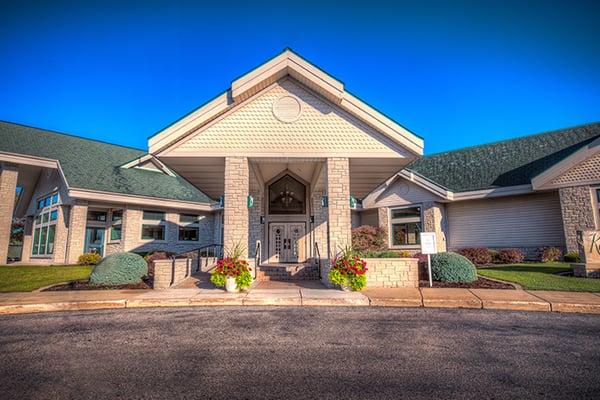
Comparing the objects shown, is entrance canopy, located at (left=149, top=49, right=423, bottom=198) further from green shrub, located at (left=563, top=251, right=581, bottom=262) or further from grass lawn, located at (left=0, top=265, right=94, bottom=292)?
green shrub, located at (left=563, top=251, right=581, bottom=262)

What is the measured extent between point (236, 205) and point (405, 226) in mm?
13010

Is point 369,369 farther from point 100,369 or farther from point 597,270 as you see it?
point 597,270

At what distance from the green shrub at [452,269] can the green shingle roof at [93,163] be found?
13.0 meters

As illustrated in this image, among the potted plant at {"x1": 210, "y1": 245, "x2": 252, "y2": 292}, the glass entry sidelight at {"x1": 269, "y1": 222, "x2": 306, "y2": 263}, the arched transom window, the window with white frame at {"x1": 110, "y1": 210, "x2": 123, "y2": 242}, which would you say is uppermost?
the arched transom window

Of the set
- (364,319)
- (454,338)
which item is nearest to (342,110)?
(364,319)

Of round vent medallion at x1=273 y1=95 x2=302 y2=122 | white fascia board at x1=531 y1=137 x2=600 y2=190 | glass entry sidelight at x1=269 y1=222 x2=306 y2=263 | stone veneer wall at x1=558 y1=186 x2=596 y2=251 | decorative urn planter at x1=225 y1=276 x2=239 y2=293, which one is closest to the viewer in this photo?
decorative urn planter at x1=225 y1=276 x2=239 y2=293

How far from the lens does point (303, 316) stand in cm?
601

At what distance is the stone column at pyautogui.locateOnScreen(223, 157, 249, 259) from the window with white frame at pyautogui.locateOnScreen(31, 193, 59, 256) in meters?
14.4

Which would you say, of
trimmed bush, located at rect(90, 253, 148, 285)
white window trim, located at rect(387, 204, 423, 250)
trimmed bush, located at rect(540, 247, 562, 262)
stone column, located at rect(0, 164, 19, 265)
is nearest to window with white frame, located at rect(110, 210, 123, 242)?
stone column, located at rect(0, 164, 19, 265)

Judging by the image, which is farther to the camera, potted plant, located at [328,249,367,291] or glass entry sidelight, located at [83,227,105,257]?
glass entry sidelight, located at [83,227,105,257]

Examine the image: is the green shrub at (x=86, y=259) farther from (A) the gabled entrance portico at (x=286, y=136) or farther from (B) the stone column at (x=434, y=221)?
(B) the stone column at (x=434, y=221)

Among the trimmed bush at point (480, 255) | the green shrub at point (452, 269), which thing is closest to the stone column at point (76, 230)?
the green shrub at point (452, 269)

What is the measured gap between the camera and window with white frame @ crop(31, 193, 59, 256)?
19.0 m

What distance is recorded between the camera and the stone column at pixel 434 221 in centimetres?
1847
